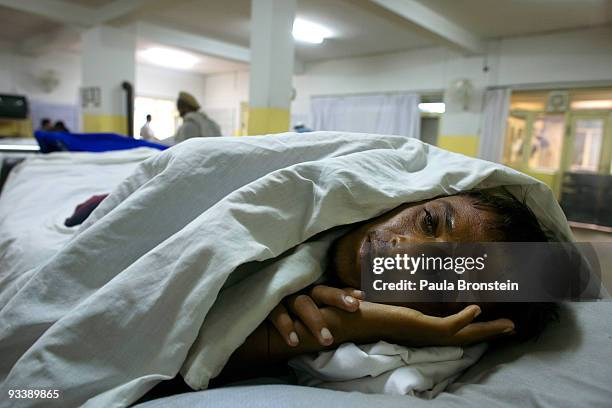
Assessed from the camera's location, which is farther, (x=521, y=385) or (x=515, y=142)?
(x=515, y=142)

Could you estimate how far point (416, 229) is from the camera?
582 mm

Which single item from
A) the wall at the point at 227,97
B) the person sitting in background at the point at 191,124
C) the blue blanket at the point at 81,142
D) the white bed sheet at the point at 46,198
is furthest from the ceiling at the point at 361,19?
the white bed sheet at the point at 46,198

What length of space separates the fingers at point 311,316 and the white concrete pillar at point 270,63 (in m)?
2.82

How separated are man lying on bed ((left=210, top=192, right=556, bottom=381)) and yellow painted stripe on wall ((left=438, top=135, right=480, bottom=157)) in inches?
200

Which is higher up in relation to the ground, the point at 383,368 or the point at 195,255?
the point at 195,255

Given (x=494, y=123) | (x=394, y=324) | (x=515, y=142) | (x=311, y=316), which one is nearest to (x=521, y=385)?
(x=394, y=324)

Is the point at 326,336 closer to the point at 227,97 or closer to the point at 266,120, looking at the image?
the point at 266,120

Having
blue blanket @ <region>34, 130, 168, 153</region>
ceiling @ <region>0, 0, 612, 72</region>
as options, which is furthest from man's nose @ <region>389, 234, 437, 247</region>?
ceiling @ <region>0, 0, 612, 72</region>

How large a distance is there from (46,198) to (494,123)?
515 centimetres

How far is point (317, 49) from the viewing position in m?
6.25

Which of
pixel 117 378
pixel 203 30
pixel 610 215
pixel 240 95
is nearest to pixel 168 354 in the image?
pixel 117 378

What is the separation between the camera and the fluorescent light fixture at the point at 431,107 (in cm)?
602

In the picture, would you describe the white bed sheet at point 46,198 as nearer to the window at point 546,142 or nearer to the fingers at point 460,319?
the fingers at point 460,319

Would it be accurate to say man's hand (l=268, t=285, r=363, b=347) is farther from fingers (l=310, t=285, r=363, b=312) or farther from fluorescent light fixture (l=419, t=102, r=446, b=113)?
fluorescent light fixture (l=419, t=102, r=446, b=113)
